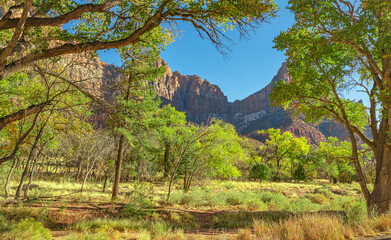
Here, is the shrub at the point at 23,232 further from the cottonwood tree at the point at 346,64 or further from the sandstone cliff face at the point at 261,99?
the sandstone cliff face at the point at 261,99

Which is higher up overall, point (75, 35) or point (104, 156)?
point (75, 35)

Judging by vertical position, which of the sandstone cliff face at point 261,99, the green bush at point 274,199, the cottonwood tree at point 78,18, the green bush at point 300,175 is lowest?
the green bush at point 274,199

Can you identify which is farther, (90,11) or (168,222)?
(168,222)

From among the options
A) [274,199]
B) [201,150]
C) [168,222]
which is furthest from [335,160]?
[168,222]

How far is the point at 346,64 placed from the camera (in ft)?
25.6

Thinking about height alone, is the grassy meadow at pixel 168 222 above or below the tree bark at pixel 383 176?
below

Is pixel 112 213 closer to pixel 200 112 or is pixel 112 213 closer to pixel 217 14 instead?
pixel 217 14

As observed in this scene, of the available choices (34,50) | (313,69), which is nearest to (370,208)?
(313,69)

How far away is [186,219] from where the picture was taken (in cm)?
894

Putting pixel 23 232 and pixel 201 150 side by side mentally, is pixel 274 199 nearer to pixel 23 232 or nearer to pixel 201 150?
pixel 201 150

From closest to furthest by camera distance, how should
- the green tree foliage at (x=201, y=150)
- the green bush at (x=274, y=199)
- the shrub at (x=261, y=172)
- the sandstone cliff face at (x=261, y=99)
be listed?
the green tree foliage at (x=201, y=150)
the green bush at (x=274, y=199)
the shrub at (x=261, y=172)
the sandstone cliff face at (x=261, y=99)

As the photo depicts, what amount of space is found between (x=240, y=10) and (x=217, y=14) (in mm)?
521

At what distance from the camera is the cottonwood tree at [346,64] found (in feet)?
21.3

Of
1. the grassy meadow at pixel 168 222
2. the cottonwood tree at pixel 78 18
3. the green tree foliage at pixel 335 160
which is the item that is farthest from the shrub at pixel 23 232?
the green tree foliage at pixel 335 160
